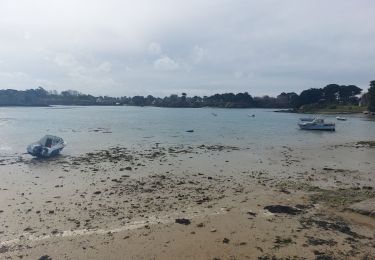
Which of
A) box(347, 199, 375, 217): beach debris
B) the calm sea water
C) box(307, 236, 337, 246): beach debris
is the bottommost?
the calm sea water

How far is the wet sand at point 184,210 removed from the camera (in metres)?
12.9

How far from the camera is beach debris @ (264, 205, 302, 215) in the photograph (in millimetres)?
16891

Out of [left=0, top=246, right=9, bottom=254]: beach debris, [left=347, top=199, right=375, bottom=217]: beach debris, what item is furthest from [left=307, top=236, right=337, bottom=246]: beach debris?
[left=0, top=246, right=9, bottom=254]: beach debris

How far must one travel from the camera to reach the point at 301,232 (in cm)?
1430

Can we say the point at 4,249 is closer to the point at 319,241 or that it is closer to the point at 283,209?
the point at 319,241

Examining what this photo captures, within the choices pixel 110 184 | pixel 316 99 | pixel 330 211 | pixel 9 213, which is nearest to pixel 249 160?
pixel 110 184

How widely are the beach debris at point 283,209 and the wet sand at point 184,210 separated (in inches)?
1.8

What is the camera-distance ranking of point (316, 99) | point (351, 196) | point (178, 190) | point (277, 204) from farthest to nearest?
point (316, 99) < point (178, 190) < point (351, 196) < point (277, 204)

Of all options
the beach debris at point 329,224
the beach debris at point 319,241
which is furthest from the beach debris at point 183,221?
the beach debris at point 319,241

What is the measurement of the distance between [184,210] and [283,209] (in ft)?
15.0

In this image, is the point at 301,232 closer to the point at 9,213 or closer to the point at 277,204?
the point at 277,204

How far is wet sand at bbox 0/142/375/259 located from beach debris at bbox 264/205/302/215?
5 centimetres

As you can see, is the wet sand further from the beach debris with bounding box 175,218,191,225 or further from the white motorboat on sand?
the white motorboat on sand

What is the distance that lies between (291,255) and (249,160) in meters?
22.2
